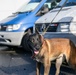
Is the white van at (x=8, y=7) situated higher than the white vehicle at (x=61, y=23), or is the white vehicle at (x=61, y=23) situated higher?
the white vehicle at (x=61, y=23)

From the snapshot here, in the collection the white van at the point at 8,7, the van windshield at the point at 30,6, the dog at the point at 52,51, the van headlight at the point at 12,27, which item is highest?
the dog at the point at 52,51

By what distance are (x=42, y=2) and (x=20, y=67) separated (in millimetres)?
2963

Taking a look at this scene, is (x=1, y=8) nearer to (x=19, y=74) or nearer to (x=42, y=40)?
(x=19, y=74)

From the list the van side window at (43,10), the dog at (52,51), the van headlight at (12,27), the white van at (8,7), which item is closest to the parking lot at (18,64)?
the dog at (52,51)

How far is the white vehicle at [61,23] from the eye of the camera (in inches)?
245

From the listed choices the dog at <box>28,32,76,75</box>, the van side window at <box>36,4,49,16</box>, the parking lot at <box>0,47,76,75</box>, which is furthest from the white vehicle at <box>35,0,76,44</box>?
the van side window at <box>36,4,49,16</box>

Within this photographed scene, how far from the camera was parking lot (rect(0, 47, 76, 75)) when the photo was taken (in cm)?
678

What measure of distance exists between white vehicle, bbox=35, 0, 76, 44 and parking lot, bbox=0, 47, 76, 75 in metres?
0.76

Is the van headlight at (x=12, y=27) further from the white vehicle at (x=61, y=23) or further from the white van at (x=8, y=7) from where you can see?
the white van at (x=8, y=7)

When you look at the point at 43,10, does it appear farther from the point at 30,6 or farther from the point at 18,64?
the point at 18,64

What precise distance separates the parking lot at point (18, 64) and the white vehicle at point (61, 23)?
764mm

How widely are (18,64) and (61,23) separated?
6.60 feet

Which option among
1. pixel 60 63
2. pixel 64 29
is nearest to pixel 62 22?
pixel 64 29

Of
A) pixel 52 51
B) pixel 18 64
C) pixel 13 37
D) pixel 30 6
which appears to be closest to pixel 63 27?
pixel 52 51
